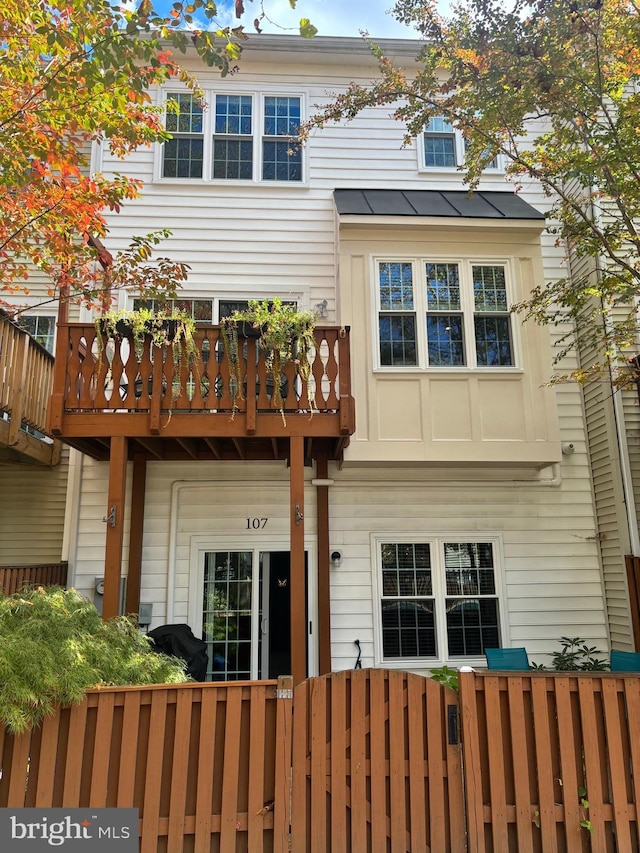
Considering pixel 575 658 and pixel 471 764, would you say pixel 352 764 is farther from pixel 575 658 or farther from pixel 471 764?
pixel 575 658

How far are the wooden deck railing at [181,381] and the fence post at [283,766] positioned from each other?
2.96m

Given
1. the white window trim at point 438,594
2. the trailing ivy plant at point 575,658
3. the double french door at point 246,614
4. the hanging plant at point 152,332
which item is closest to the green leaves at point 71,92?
the hanging plant at point 152,332

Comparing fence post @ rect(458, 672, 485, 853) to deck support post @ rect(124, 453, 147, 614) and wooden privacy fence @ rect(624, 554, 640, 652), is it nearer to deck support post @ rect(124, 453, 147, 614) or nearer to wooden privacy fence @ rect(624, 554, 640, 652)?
wooden privacy fence @ rect(624, 554, 640, 652)

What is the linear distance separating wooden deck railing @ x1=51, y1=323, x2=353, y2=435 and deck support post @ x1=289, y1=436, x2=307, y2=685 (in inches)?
21.1

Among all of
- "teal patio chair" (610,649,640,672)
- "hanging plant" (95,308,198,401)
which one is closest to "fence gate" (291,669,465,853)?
"hanging plant" (95,308,198,401)

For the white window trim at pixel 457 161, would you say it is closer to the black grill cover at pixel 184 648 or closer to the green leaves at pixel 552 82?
the green leaves at pixel 552 82

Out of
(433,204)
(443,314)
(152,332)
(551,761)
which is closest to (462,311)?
(443,314)

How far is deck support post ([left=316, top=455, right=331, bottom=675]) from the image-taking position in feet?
22.2

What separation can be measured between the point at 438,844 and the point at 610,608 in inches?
207

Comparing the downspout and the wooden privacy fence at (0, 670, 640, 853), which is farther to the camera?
the downspout

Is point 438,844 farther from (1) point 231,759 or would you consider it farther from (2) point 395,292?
(2) point 395,292

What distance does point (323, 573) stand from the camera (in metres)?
6.96

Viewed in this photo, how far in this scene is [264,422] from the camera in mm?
5781

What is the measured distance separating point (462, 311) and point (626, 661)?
Result: 4479mm
